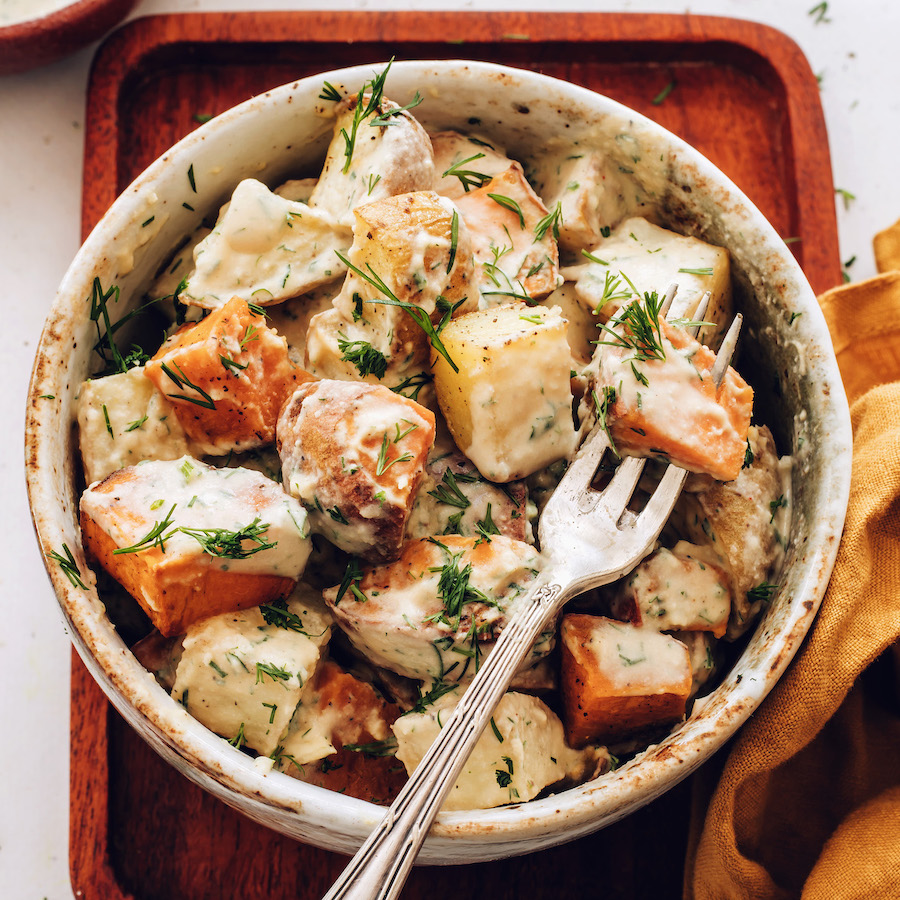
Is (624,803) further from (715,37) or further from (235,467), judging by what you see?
(715,37)

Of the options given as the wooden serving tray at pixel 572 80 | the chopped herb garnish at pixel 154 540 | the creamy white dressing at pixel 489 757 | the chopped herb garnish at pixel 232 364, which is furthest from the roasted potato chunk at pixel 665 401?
the wooden serving tray at pixel 572 80

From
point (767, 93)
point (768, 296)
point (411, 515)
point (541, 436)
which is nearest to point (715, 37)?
point (767, 93)

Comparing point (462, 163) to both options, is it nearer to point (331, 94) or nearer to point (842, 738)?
point (331, 94)

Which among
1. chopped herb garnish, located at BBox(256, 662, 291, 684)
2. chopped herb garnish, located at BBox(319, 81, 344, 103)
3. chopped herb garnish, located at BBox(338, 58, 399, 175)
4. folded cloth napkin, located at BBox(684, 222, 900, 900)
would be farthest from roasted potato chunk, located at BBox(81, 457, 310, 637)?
folded cloth napkin, located at BBox(684, 222, 900, 900)

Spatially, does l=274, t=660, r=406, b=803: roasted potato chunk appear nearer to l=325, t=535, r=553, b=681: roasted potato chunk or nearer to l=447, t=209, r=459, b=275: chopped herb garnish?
l=325, t=535, r=553, b=681: roasted potato chunk

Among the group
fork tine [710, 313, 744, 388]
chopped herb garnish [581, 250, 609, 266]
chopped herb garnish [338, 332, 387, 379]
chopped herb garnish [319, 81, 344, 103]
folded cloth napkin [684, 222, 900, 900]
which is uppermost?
chopped herb garnish [319, 81, 344, 103]

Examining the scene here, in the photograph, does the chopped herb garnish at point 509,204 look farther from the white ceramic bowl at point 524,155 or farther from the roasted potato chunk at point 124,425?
the roasted potato chunk at point 124,425
